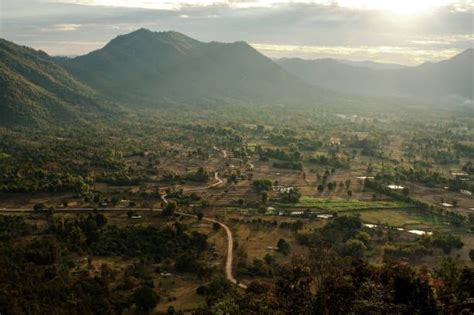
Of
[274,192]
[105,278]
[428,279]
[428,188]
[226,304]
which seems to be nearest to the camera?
[428,279]

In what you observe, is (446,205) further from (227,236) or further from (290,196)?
(227,236)

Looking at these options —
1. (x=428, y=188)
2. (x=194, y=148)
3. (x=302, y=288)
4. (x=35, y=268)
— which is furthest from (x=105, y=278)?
(x=194, y=148)

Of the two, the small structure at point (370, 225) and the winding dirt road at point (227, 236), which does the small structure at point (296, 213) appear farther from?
the winding dirt road at point (227, 236)

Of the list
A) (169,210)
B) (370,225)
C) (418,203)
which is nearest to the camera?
(169,210)

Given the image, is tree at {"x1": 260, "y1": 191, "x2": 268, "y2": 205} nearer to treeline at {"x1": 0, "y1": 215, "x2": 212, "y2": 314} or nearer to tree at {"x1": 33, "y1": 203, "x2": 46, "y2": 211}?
treeline at {"x1": 0, "y1": 215, "x2": 212, "y2": 314}

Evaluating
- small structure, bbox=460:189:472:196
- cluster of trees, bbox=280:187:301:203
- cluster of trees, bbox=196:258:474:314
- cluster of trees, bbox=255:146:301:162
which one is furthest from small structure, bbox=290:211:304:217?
cluster of trees, bbox=255:146:301:162

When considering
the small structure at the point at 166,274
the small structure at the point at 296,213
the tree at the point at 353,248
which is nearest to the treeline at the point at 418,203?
the small structure at the point at 296,213

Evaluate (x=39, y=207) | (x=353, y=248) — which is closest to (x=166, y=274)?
(x=353, y=248)

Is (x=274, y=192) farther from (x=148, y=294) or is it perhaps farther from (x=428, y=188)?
(x=148, y=294)
